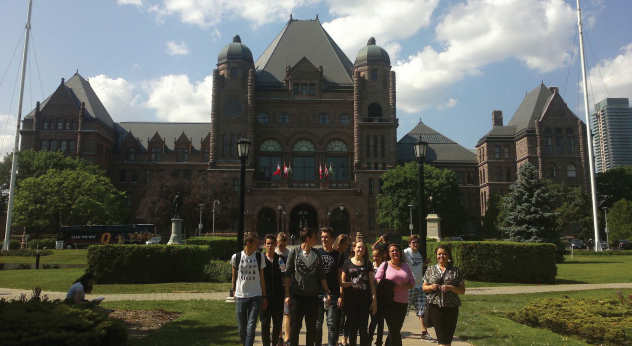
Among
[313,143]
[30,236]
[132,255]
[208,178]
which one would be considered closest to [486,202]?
[313,143]

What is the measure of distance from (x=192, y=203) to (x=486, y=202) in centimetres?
4490

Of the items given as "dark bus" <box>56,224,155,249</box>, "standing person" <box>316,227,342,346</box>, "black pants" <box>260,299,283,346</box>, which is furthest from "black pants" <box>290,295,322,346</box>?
"dark bus" <box>56,224,155,249</box>

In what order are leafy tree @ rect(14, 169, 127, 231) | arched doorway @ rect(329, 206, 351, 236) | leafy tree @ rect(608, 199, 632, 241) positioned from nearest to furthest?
leafy tree @ rect(14, 169, 127, 231)
leafy tree @ rect(608, 199, 632, 241)
arched doorway @ rect(329, 206, 351, 236)

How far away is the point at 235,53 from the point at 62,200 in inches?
1206

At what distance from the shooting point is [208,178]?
56.7m

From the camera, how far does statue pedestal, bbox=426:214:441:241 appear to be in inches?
1154

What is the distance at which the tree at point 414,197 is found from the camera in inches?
2154

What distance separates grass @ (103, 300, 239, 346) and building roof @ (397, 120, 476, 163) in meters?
62.5

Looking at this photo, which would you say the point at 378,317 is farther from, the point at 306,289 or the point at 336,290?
the point at 306,289

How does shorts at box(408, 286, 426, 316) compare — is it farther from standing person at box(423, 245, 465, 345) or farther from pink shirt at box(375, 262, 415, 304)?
standing person at box(423, 245, 465, 345)


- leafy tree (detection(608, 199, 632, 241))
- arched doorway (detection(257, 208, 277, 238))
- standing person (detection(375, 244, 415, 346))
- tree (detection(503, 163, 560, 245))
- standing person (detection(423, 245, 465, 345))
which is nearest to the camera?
standing person (detection(423, 245, 465, 345))

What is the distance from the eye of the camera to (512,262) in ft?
70.3

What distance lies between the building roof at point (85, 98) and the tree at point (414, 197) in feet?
156

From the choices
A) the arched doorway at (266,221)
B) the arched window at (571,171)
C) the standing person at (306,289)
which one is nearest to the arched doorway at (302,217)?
the arched doorway at (266,221)
